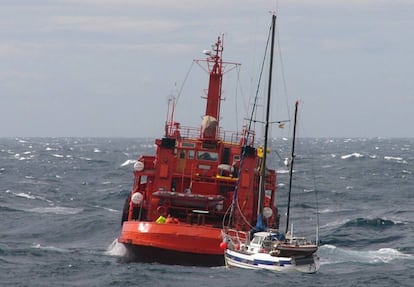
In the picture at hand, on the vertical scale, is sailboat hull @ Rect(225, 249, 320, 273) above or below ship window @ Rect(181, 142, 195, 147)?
below

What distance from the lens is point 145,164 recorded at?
53.4 meters

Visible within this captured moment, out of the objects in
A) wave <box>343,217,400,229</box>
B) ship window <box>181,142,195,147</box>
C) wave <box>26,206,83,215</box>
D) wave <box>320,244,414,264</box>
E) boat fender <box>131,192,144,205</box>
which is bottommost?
wave <box>26,206,83,215</box>

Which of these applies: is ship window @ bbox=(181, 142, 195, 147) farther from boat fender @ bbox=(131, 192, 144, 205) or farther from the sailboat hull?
the sailboat hull

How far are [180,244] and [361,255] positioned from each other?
469 inches

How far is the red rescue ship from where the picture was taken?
46094 mm

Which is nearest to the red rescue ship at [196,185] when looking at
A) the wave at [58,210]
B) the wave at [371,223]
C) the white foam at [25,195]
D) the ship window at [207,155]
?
the ship window at [207,155]

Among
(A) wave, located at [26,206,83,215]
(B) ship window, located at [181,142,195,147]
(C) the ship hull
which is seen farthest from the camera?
(A) wave, located at [26,206,83,215]

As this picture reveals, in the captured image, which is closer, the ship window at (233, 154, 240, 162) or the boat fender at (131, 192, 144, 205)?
the boat fender at (131, 192, 144, 205)

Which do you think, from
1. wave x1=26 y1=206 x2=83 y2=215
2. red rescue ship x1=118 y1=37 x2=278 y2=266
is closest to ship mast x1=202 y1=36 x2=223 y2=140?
red rescue ship x1=118 y1=37 x2=278 y2=266

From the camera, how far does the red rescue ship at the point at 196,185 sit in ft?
151

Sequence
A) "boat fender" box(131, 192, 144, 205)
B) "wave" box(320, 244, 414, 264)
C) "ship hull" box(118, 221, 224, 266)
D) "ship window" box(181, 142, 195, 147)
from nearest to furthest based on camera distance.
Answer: "ship hull" box(118, 221, 224, 266), "wave" box(320, 244, 414, 264), "boat fender" box(131, 192, 144, 205), "ship window" box(181, 142, 195, 147)

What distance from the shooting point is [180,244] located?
44.5m

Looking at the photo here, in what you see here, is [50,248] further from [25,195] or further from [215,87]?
[25,195]

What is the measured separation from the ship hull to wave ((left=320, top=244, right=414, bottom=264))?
706 centimetres
